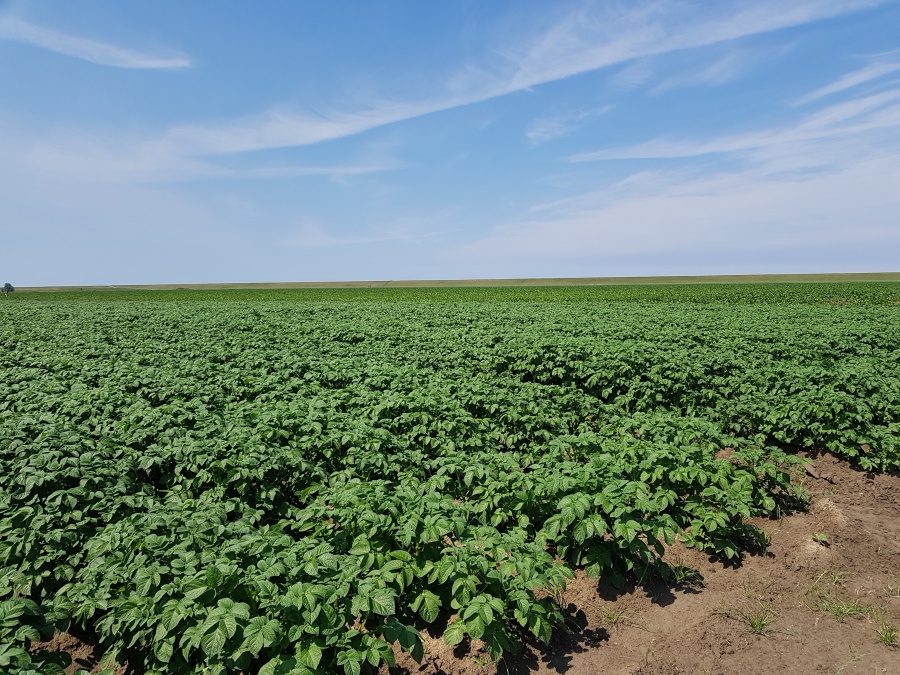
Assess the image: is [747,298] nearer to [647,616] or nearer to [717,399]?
[717,399]

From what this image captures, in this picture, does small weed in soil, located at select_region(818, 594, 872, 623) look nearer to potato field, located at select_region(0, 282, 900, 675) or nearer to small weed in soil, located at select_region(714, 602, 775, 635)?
small weed in soil, located at select_region(714, 602, 775, 635)

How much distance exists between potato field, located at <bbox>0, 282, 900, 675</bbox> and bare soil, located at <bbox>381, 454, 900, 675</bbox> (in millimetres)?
→ 239

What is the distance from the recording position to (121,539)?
3.98 metres

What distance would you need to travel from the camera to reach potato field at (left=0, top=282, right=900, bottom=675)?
10.9ft

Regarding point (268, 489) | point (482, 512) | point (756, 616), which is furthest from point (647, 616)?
point (268, 489)

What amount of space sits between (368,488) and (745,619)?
12.1 ft

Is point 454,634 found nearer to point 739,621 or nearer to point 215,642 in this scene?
point 215,642

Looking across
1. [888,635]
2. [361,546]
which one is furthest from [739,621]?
[361,546]

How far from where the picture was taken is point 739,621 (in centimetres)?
437

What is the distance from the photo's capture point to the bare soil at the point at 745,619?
392 centimetres

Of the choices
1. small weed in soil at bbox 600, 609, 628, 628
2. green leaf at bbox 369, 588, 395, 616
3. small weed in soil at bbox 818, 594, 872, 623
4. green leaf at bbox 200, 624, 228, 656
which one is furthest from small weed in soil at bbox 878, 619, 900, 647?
green leaf at bbox 200, 624, 228, 656

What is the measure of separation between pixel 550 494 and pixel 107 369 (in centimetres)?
1034

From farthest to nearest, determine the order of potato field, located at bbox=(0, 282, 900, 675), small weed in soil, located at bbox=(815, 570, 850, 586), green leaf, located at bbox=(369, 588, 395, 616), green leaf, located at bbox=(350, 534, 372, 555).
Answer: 1. small weed in soil, located at bbox=(815, 570, 850, 586)
2. green leaf, located at bbox=(350, 534, 372, 555)
3. potato field, located at bbox=(0, 282, 900, 675)
4. green leaf, located at bbox=(369, 588, 395, 616)

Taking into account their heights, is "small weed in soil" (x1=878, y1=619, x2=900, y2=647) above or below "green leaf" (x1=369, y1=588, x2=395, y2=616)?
below
